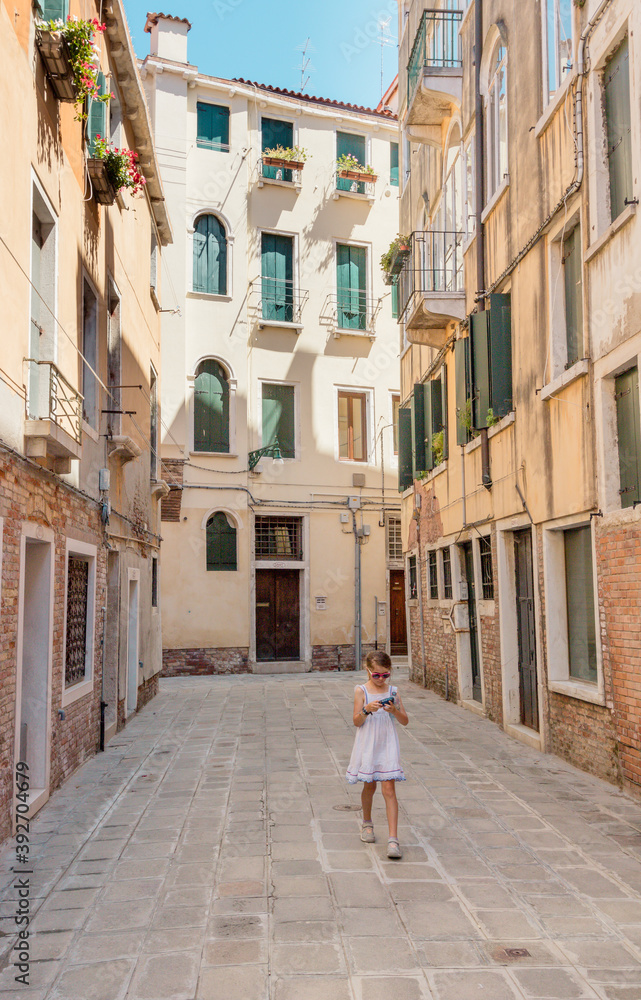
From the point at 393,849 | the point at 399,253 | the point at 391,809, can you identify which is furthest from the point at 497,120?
the point at 393,849

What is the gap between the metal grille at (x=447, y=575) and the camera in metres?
14.4

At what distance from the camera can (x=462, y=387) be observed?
39.3 feet

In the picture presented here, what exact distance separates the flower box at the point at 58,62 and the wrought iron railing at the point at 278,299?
1378 cm

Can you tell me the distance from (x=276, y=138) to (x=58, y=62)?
1597 centimetres

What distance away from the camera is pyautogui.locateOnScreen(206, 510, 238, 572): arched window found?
20281mm

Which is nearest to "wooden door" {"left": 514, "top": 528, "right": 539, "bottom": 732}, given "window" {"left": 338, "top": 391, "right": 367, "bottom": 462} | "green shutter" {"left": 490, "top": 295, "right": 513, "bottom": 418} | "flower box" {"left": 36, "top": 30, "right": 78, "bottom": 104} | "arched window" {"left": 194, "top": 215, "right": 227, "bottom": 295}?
"green shutter" {"left": 490, "top": 295, "right": 513, "bottom": 418}

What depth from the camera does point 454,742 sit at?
33.1 ft

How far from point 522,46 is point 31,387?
687 cm

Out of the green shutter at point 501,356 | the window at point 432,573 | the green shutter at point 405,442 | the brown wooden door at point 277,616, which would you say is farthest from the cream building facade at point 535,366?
the brown wooden door at point 277,616

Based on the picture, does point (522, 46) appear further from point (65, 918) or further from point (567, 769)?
point (65, 918)

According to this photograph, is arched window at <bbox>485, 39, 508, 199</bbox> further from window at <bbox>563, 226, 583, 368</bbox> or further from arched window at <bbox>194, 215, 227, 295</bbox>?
arched window at <bbox>194, 215, 227, 295</bbox>

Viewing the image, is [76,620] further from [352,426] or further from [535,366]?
[352,426]

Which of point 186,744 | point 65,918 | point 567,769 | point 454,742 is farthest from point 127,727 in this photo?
point 65,918

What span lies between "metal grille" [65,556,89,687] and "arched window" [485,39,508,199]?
6807 mm
